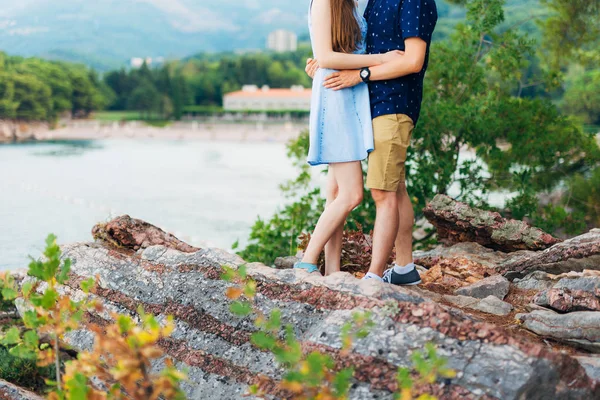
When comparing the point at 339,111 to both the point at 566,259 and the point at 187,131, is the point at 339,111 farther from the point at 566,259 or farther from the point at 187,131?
the point at 187,131

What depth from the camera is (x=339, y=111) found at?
3.29 m

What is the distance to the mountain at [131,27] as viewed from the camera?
2506 inches

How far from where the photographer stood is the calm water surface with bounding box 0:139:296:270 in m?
16.6

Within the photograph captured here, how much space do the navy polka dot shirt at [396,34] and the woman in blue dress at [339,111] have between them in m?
0.06

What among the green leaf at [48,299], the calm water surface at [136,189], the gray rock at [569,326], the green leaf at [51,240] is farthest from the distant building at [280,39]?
the green leaf at [48,299]

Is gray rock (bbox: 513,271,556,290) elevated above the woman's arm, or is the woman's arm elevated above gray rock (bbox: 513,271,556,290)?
the woman's arm

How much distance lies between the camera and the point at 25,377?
12.6 feet

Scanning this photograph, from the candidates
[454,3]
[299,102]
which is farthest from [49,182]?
[299,102]

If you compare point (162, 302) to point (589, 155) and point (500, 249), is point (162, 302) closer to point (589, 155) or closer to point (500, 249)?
point (500, 249)

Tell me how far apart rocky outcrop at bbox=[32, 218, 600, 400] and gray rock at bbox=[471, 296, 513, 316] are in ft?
0.06

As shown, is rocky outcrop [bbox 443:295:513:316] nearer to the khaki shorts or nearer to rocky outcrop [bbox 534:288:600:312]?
rocky outcrop [bbox 534:288:600:312]

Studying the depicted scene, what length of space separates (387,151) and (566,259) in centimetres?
126

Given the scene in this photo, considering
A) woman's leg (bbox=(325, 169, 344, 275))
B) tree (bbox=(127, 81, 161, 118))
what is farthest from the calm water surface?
tree (bbox=(127, 81, 161, 118))

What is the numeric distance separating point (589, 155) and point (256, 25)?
341ft
